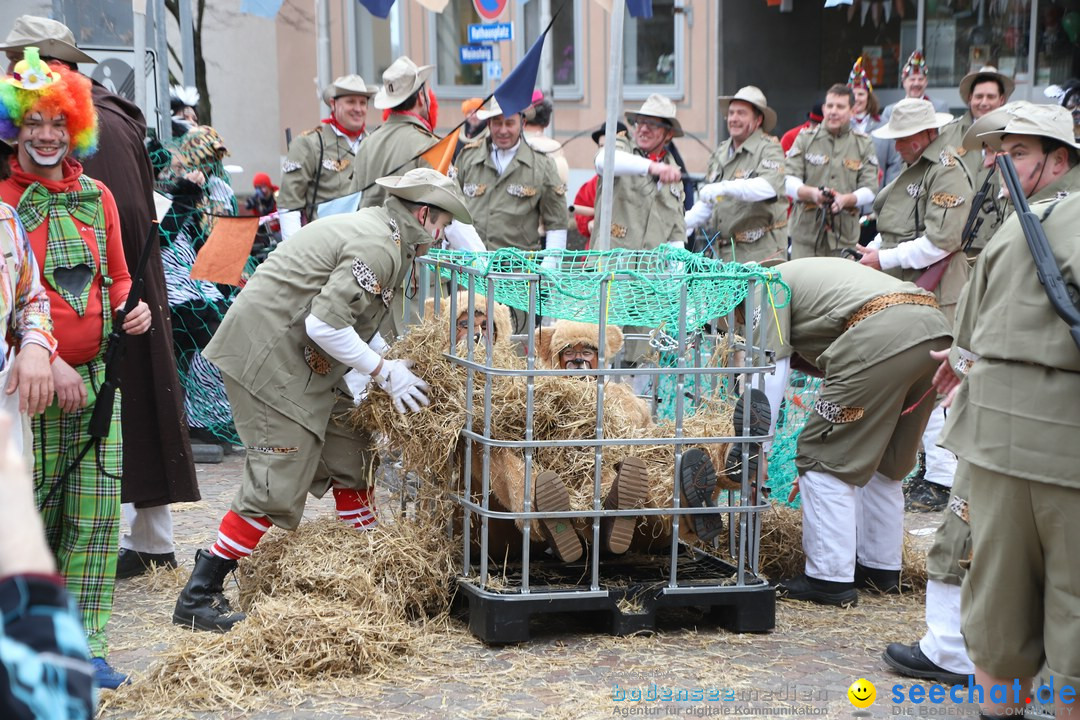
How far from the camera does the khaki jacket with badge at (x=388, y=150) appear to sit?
7328 millimetres

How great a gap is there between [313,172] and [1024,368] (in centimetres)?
628

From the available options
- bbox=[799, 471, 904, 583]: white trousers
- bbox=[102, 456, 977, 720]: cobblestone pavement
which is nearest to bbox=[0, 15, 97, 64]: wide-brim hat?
bbox=[102, 456, 977, 720]: cobblestone pavement

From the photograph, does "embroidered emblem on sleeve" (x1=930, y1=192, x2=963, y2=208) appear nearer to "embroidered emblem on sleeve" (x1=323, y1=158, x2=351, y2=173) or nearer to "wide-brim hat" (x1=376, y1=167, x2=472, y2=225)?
"wide-brim hat" (x1=376, y1=167, x2=472, y2=225)

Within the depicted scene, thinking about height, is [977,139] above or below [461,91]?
below

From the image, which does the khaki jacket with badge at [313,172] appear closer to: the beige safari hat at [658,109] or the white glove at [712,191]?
the beige safari hat at [658,109]

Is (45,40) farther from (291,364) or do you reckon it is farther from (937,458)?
(937,458)

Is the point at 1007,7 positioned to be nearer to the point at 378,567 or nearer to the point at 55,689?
the point at 378,567

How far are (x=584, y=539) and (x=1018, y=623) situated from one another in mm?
1949

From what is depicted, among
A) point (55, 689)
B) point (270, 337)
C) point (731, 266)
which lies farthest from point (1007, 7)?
point (55, 689)

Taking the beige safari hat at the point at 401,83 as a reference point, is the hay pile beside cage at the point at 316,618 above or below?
below

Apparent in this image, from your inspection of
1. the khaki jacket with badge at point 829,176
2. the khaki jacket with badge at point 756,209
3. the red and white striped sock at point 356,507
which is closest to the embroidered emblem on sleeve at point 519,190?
the khaki jacket with badge at point 756,209

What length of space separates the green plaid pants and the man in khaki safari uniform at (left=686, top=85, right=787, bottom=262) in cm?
491

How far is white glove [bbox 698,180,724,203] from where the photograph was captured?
27.4 ft

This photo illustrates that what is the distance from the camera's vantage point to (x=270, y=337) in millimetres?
4715
